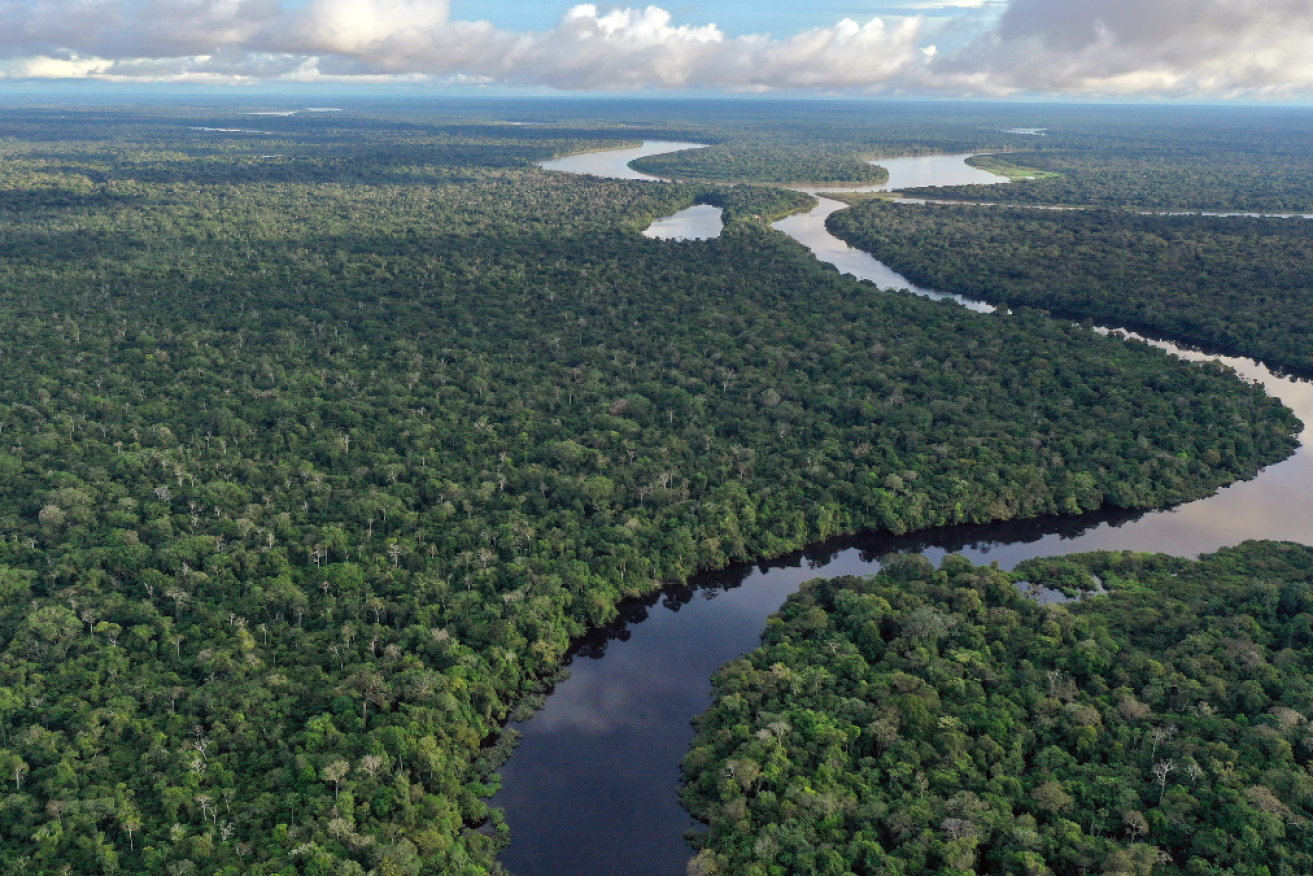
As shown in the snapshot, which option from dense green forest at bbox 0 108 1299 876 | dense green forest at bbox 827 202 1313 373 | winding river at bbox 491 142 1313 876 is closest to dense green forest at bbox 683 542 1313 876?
winding river at bbox 491 142 1313 876

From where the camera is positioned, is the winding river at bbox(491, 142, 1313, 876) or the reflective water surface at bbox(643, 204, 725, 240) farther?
the reflective water surface at bbox(643, 204, 725, 240)

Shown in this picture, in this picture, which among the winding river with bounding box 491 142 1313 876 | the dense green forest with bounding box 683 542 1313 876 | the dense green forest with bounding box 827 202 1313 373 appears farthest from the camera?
the dense green forest with bounding box 827 202 1313 373

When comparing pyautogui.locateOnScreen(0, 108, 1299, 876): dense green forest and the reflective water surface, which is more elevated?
the reflective water surface

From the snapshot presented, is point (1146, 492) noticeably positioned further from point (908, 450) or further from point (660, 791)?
point (660, 791)

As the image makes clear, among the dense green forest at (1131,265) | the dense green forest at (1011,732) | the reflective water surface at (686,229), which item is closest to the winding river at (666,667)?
the dense green forest at (1011,732)

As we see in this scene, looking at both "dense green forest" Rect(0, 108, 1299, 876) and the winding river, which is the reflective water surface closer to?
"dense green forest" Rect(0, 108, 1299, 876)

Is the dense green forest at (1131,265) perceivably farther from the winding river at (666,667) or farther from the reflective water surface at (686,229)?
the winding river at (666,667)

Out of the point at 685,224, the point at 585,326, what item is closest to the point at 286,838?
the point at 585,326
